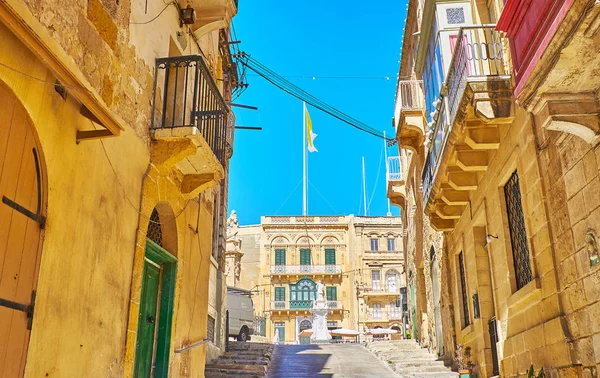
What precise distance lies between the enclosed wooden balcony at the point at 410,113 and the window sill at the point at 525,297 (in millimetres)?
7976

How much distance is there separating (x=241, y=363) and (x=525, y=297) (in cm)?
956

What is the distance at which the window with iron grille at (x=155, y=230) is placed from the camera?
25.4 ft

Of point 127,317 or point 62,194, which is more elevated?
point 62,194

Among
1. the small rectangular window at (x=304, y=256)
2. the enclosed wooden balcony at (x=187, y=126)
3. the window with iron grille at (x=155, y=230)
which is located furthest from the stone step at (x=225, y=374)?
the small rectangular window at (x=304, y=256)

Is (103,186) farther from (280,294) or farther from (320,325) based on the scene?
(280,294)

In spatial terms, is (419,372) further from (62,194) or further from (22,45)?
(22,45)

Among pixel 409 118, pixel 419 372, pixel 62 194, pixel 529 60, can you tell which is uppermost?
pixel 409 118

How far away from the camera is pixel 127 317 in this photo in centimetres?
644

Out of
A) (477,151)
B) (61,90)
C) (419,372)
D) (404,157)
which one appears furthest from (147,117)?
(404,157)

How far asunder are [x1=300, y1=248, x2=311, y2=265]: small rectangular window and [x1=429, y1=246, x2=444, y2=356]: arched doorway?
34359mm

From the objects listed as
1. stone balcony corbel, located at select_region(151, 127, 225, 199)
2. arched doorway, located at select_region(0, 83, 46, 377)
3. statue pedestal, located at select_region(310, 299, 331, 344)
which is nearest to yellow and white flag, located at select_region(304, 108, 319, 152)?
statue pedestal, located at select_region(310, 299, 331, 344)

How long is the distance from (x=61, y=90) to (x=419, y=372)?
10.8 m

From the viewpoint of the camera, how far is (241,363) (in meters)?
15.0

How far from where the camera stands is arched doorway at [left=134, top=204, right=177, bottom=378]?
745 cm
